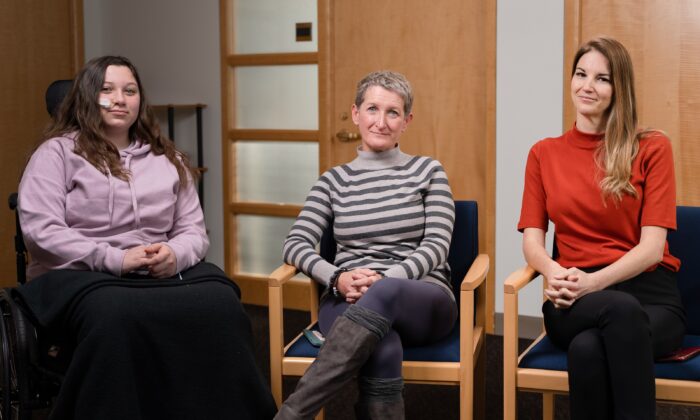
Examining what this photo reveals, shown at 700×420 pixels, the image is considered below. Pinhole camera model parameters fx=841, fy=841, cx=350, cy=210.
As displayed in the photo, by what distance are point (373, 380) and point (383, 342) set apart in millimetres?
101

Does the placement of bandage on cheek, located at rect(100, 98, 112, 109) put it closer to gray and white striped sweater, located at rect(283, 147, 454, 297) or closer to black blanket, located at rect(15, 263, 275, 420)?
black blanket, located at rect(15, 263, 275, 420)

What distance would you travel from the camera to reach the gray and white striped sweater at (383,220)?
244 cm

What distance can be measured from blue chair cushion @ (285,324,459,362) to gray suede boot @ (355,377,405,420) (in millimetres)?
A: 112

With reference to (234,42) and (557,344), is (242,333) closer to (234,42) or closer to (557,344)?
(557,344)

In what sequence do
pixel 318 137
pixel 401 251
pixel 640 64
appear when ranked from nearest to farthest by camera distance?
pixel 401 251
pixel 640 64
pixel 318 137

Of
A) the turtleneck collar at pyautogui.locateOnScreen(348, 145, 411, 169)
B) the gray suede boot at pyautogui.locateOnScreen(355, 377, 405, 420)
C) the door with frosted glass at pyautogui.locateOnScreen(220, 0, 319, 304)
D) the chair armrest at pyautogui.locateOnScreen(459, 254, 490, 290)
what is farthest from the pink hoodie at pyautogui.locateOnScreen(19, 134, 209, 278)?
the door with frosted glass at pyautogui.locateOnScreen(220, 0, 319, 304)

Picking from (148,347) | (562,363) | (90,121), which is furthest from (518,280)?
(90,121)

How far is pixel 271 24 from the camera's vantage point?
456 centimetres

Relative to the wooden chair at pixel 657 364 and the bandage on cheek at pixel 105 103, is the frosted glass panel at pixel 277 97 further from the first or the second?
the wooden chair at pixel 657 364

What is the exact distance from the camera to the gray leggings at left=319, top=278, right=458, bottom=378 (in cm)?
217

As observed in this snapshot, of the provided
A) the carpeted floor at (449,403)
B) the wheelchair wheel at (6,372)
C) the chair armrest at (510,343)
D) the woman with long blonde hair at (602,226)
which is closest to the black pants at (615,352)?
the woman with long blonde hair at (602,226)

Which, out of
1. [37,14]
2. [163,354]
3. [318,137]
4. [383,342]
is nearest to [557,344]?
[383,342]

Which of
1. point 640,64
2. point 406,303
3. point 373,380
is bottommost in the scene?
point 373,380

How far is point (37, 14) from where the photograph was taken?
4.64m
